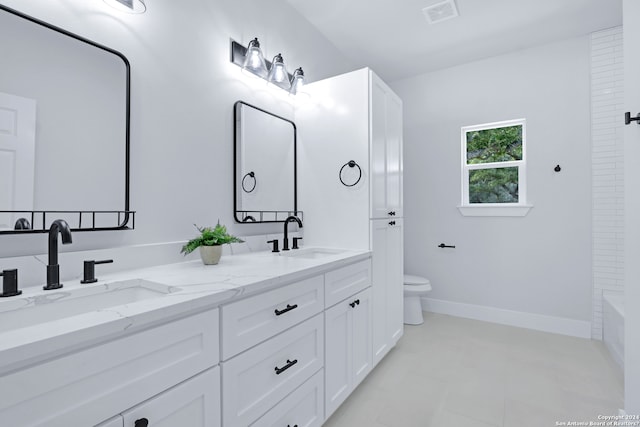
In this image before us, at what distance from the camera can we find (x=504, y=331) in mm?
2977

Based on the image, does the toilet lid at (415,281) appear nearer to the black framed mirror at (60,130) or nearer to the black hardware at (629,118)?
→ the black hardware at (629,118)

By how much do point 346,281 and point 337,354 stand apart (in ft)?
1.27

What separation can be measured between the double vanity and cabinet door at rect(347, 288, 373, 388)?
0.29 ft

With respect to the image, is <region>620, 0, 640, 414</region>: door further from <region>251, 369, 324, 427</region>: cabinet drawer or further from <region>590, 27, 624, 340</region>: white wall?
<region>590, 27, 624, 340</region>: white wall

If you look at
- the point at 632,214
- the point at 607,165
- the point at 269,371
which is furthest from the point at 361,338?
the point at 607,165

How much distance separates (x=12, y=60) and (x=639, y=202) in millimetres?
2550

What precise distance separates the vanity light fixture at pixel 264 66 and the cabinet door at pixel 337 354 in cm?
154

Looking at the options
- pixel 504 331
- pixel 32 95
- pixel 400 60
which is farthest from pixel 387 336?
pixel 400 60

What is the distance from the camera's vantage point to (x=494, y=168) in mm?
3273

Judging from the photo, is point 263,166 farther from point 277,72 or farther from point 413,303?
point 413,303

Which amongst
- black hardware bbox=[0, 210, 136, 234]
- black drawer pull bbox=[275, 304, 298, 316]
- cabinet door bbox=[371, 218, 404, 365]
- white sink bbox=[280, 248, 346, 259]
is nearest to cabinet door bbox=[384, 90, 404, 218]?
cabinet door bbox=[371, 218, 404, 365]

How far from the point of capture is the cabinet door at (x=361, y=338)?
1853mm

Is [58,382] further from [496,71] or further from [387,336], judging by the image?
[496,71]

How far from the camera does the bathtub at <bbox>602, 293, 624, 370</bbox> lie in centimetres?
224
